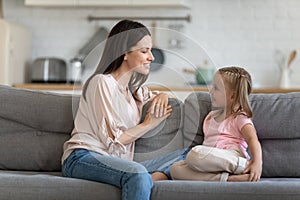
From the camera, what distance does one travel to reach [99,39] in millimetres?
5344

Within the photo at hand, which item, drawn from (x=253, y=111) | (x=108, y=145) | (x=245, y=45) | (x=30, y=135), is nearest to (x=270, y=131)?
(x=253, y=111)

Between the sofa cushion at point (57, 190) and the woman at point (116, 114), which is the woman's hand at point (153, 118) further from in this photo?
the sofa cushion at point (57, 190)

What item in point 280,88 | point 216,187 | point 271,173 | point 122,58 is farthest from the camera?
point 280,88

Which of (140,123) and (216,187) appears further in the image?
(140,123)

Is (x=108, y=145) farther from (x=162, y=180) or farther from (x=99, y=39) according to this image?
(x=99, y=39)

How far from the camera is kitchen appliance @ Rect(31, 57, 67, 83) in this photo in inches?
201

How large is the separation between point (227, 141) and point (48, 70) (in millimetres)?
2734

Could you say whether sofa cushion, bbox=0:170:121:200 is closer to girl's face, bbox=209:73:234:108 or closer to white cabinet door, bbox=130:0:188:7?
girl's face, bbox=209:73:234:108

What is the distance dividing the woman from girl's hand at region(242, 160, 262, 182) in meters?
0.33

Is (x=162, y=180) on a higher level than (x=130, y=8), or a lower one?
lower

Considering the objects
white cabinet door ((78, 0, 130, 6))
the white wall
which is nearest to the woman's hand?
the white wall

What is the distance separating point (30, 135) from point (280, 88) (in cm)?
246

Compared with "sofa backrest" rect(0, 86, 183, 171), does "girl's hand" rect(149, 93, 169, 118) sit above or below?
above

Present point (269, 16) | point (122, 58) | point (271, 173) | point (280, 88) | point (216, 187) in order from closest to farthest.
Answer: point (216, 187), point (122, 58), point (271, 173), point (280, 88), point (269, 16)
